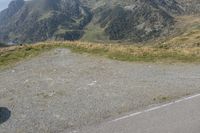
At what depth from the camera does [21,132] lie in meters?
11.3

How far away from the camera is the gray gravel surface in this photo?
1230cm

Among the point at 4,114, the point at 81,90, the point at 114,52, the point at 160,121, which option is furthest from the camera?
the point at 114,52

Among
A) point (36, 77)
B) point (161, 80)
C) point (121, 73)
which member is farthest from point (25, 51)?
point (161, 80)

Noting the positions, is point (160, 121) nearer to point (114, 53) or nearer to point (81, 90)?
point (81, 90)

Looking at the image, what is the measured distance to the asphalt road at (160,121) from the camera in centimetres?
1005

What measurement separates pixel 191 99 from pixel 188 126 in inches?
140

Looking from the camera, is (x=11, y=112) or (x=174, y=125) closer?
(x=174, y=125)

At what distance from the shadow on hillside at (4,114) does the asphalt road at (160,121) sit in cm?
350

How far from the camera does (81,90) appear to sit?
54.0 ft

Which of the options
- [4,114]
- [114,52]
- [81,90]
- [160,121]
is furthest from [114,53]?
[160,121]

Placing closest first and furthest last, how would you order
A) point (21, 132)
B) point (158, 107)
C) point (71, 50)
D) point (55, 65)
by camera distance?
point (21, 132)
point (158, 107)
point (55, 65)
point (71, 50)

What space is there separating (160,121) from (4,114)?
5.97 m

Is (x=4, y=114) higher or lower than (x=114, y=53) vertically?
lower

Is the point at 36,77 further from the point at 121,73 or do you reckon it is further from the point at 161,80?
the point at 161,80
